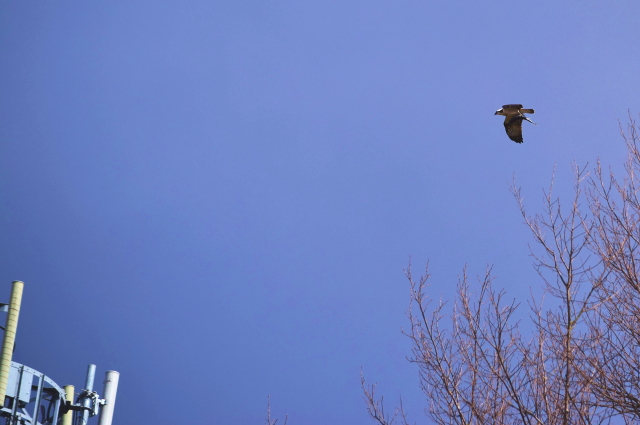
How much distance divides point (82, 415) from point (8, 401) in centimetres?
418

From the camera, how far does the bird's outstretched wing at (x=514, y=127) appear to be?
374 inches

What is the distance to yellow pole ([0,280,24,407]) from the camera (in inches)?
562

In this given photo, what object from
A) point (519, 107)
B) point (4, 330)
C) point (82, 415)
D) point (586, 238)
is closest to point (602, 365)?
point (586, 238)

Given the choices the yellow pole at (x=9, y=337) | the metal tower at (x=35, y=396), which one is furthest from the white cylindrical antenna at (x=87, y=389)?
the yellow pole at (x=9, y=337)

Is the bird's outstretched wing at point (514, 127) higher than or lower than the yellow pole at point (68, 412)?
higher

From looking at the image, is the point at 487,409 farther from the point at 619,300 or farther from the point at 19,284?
the point at 19,284

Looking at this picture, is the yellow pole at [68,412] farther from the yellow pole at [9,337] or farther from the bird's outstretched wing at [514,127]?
the bird's outstretched wing at [514,127]

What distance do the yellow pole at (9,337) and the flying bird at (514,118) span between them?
11.5 metres

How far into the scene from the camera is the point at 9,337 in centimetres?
1470

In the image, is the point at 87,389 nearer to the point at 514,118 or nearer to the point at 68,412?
the point at 68,412

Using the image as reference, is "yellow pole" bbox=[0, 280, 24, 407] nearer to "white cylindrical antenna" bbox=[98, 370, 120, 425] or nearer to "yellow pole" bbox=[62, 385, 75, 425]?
"yellow pole" bbox=[62, 385, 75, 425]

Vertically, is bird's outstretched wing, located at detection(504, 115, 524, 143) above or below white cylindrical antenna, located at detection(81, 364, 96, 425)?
above

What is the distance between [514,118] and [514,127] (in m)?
0.15

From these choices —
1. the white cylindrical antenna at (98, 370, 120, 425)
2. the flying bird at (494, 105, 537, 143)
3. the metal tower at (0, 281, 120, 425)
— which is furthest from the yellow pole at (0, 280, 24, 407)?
the flying bird at (494, 105, 537, 143)
